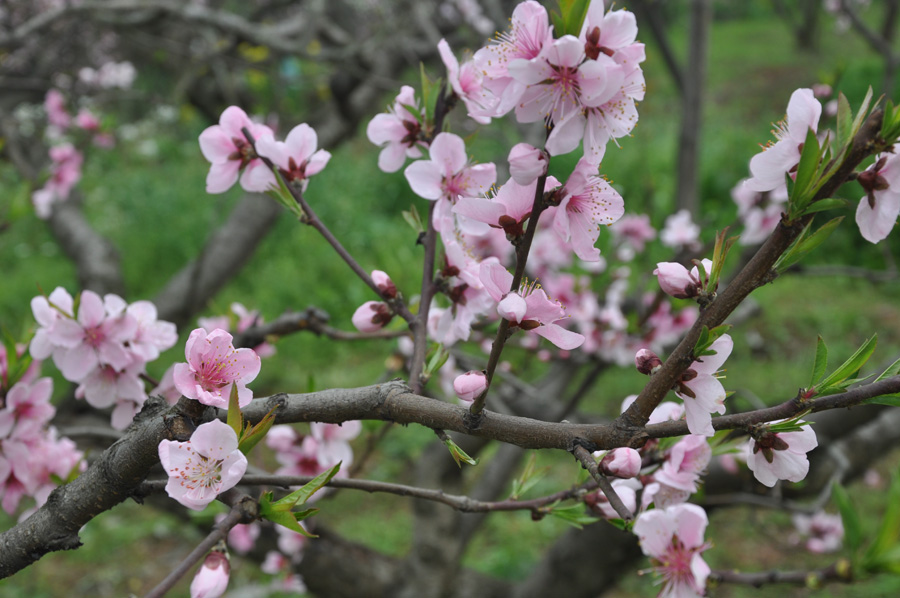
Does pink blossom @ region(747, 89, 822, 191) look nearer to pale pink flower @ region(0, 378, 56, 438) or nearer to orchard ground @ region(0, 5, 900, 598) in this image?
orchard ground @ region(0, 5, 900, 598)

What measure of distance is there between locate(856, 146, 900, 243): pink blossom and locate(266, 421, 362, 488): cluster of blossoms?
93 cm

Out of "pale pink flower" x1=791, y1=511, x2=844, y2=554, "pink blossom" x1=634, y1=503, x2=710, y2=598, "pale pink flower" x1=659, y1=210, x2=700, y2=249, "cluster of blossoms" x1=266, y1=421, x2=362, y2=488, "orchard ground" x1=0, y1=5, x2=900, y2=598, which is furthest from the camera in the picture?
"orchard ground" x1=0, y1=5, x2=900, y2=598

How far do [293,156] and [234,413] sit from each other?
16.7 inches

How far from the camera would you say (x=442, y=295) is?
3.04ft

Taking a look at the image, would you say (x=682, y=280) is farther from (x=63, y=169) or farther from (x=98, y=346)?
(x=63, y=169)

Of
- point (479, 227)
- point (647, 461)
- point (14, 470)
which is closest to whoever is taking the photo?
point (479, 227)

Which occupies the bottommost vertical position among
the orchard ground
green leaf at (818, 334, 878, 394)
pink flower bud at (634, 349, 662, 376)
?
the orchard ground

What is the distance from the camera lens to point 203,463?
64cm

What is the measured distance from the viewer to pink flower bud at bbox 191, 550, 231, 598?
2.11 feet

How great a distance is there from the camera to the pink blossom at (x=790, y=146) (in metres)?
0.62

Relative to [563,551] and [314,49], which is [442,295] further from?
[314,49]

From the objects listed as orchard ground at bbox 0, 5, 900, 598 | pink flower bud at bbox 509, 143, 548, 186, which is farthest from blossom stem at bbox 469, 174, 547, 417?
orchard ground at bbox 0, 5, 900, 598

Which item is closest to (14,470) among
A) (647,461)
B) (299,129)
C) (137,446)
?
(137,446)

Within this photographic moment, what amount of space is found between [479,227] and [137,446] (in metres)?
0.40
